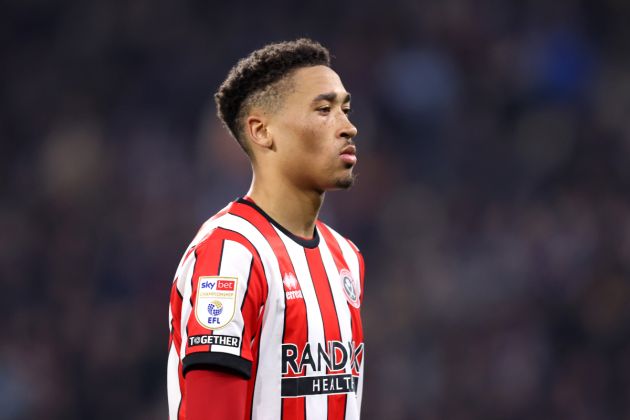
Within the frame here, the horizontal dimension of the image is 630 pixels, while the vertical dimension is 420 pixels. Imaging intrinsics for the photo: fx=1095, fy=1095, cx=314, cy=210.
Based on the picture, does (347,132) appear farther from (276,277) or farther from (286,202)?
(276,277)

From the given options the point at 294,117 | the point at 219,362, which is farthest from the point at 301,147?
the point at 219,362

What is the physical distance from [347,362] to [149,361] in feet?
16.6

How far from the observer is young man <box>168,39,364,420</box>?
2.63 metres

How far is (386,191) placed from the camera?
8.89m

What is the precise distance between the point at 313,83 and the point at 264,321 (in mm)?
711

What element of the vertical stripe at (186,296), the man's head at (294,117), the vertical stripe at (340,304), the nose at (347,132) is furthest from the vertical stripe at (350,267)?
the vertical stripe at (186,296)

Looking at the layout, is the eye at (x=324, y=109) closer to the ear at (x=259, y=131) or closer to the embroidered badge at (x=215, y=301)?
the ear at (x=259, y=131)

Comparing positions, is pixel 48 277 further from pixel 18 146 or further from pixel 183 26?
pixel 183 26

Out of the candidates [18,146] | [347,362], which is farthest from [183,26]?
[347,362]

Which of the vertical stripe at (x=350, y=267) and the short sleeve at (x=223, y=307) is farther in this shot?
the vertical stripe at (x=350, y=267)

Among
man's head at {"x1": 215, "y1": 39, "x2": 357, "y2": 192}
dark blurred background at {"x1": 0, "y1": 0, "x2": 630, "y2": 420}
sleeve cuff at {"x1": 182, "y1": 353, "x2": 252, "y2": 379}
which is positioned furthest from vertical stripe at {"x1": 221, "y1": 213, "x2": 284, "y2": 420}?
dark blurred background at {"x1": 0, "y1": 0, "x2": 630, "y2": 420}

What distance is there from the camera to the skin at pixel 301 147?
301 centimetres

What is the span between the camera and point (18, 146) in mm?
9367

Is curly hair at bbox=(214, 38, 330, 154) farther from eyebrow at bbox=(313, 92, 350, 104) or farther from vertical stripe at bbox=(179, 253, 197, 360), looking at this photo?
A: vertical stripe at bbox=(179, 253, 197, 360)
